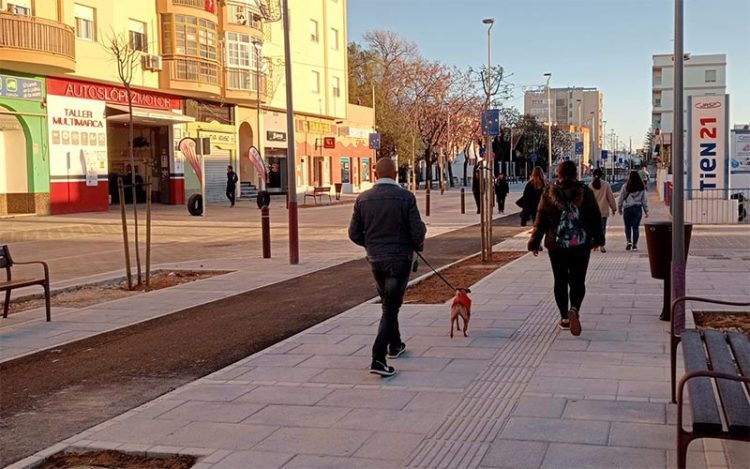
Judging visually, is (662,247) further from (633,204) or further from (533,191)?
(533,191)

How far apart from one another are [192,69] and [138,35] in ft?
9.53

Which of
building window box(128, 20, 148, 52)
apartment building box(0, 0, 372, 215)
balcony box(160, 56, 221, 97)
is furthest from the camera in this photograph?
balcony box(160, 56, 221, 97)

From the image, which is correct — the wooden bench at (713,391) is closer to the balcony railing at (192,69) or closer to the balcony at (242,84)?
the balcony railing at (192,69)

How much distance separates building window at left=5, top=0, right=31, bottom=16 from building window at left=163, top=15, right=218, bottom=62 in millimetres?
8861

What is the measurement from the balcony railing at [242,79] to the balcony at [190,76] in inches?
64.6

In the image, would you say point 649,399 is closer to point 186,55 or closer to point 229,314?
point 229,314

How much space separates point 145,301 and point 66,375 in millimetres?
4093

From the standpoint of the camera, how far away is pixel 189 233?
23719 mm

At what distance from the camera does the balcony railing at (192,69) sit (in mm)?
36219

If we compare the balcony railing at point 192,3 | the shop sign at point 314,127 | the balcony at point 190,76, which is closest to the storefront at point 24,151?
the balcony at point 190,76

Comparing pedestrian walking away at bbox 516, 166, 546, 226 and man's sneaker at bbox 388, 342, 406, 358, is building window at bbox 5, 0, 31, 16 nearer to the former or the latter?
pedestrian walking away at bbox 516, 166, 546, 226

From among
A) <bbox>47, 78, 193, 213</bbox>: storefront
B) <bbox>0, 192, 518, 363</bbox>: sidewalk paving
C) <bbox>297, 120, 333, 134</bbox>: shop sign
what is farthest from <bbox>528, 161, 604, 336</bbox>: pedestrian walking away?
<bbox>297, 120, 333, 134</bbox>: shop sign

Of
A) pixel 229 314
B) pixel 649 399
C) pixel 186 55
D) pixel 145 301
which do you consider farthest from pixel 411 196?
pixel 186 55

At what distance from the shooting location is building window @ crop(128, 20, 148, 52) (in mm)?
34500
